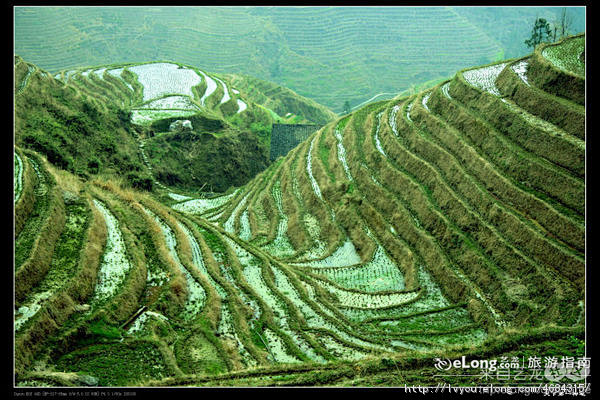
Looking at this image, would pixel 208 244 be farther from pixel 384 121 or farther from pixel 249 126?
pixel 249 126

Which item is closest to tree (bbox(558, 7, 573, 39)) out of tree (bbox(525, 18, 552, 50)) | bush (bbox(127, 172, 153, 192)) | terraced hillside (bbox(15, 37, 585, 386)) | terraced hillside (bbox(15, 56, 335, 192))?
tree (bbox(525, 18, 552, 50))

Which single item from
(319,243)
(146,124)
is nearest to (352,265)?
(319,243)

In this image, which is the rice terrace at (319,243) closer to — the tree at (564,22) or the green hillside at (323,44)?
the tree at (564,22)

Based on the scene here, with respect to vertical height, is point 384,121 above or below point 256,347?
above

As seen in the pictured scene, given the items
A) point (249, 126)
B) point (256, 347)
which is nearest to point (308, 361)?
point (256, 347)

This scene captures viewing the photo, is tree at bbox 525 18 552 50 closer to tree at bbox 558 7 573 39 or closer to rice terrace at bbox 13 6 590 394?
tree at bbox 558 7 573 39

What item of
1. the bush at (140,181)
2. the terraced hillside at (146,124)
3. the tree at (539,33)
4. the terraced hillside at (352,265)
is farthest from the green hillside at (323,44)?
the terraced hillside at (352,265)
